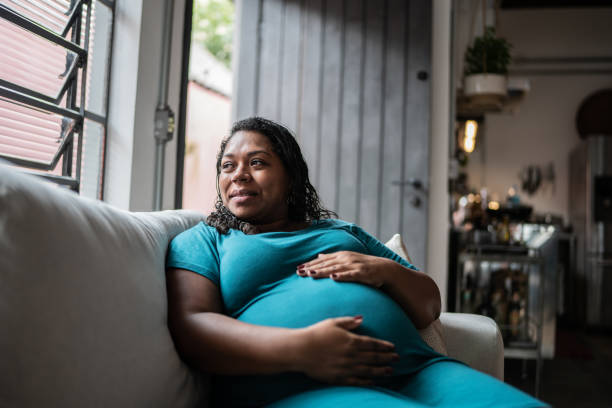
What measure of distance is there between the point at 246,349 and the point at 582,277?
5.22 metres

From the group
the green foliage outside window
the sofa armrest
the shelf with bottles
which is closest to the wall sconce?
the shelf with bottles

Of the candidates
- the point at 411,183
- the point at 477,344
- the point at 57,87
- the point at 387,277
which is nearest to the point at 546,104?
the point at 411,183

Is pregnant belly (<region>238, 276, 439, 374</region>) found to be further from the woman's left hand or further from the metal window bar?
the metal window bar

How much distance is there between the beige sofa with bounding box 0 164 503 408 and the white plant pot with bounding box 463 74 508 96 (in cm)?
282

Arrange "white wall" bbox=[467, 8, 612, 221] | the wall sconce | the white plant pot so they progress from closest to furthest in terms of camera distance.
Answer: the white plant pot → the wall sconce → "white wall" bbox=[467, 8, 612, 221]

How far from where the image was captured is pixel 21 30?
1423 mm

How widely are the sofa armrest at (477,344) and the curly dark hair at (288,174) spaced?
0.52m

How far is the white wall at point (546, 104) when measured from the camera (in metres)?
6.26

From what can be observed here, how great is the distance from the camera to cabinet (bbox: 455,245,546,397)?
2949 mm

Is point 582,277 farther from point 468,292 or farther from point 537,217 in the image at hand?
point 468,292

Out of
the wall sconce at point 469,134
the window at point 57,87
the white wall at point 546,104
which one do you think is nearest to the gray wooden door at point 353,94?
the wall sconce at point 469,134

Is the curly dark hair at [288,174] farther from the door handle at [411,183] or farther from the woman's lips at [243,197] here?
the door handle at [411,183]

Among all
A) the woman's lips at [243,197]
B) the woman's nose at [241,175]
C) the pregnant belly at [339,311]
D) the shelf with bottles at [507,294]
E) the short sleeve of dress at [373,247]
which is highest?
the woman's nose at [241,175]

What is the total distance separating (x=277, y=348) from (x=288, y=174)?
59 centimetres
